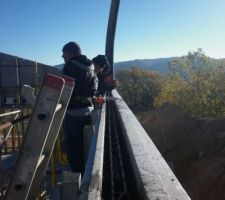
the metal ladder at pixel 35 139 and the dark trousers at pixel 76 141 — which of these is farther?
the dark trousers at pixel 76 141

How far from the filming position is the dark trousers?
6.41m

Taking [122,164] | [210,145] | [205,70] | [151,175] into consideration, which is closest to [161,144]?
[210,145]

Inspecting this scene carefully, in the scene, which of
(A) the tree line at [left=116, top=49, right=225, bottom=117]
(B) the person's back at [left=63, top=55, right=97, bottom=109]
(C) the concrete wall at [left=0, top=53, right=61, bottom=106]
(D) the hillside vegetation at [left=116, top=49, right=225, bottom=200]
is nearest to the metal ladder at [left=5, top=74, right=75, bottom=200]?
(B) the person's back at [left=63, top=55, right=97, bottom=109]

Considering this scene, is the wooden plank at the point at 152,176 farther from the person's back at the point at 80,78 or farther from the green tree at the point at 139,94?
the green tree at the point at 139,94

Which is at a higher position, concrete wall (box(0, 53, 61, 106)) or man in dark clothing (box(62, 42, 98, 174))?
man in dark clothing (box(62, 42, 98, 174))

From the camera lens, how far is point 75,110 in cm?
682

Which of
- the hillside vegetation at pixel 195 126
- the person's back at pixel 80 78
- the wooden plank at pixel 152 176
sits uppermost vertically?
the person's back at pixel 80 78

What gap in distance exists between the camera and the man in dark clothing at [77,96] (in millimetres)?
6676

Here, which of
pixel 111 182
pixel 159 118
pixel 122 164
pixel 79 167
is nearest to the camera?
pixel 111 182

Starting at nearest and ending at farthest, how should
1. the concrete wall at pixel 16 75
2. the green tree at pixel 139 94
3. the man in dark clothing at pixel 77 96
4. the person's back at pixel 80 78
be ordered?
1. the man in dark clothing at pixel 77 96
2. the person's back at pixel 80 78
3. the concrete wall at pixel 16 75
4. the green tree at pixel 139 94

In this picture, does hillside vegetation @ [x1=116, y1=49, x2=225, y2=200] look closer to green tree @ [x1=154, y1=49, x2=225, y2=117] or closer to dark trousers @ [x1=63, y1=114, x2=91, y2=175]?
green tree @ [x1=154, y1=49, x2=225, y2=117]

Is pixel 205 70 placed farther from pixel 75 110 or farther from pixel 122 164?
pixel 122 164

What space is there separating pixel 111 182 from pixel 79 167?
8.00 ft

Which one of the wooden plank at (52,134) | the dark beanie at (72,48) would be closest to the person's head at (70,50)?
the dark beanie at (72,48)
